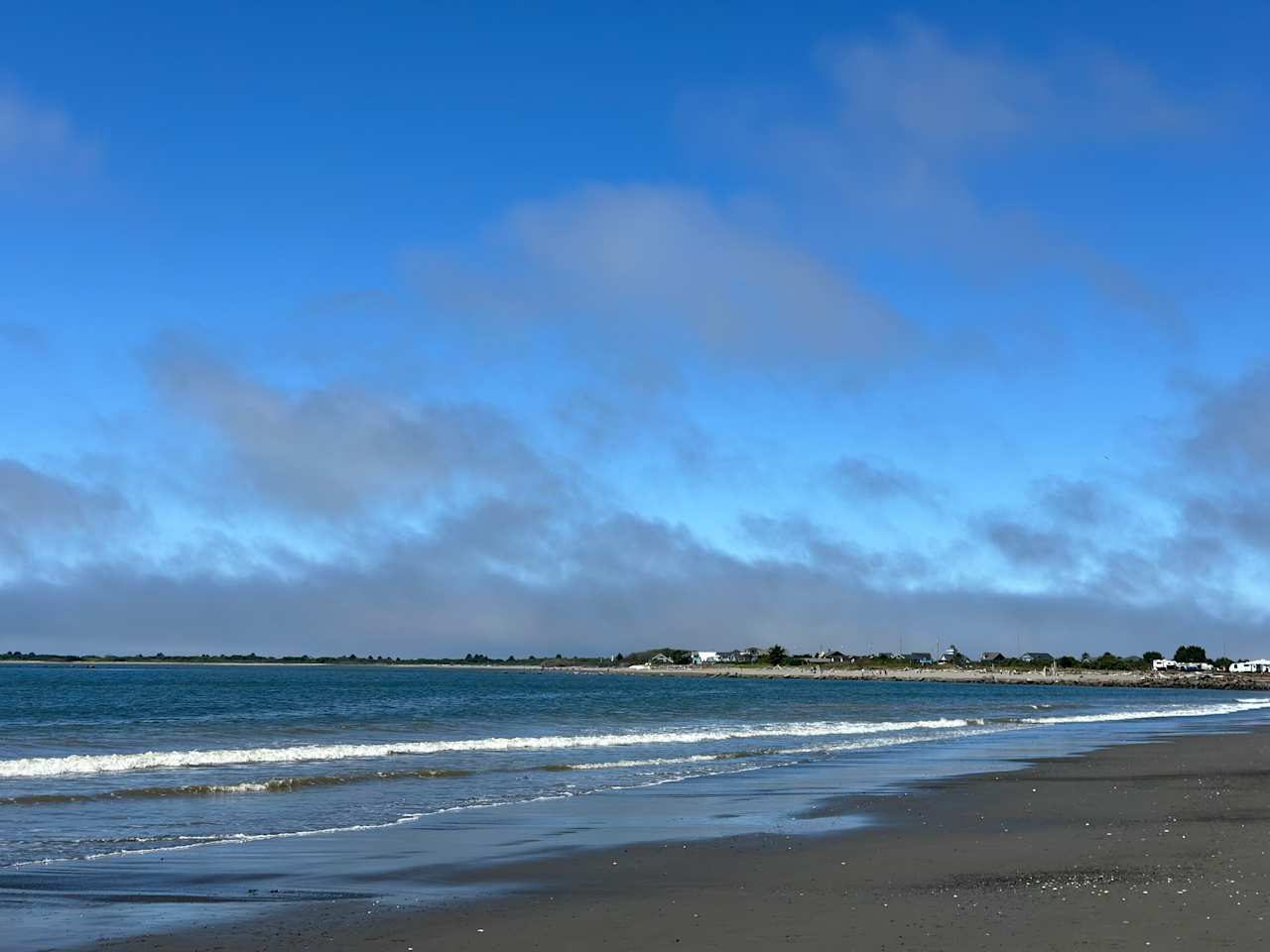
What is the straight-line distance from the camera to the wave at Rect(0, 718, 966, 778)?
102 ft

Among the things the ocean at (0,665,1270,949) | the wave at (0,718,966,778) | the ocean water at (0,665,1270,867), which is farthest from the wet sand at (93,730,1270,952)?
the wave at (0,718,966,778)

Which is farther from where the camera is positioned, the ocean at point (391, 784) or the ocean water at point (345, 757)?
the ocean water at point (345, 757)

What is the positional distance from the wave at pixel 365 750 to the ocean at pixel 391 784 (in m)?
0.15

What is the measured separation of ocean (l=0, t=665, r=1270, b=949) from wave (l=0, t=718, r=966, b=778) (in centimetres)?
15

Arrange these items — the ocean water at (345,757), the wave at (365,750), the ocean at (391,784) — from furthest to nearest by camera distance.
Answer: the wave at (365,750), the ocean water at (345,757), the ocean at (391,784)

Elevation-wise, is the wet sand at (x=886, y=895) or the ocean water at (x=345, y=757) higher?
the wet sand at (x=886, y=895)

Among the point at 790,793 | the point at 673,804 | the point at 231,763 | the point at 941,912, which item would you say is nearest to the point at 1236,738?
the point at 790,793

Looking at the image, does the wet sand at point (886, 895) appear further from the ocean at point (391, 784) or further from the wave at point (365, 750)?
the wave at point (365, 750)

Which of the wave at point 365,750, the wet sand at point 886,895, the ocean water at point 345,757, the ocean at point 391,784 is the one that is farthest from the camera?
the wave at point 365,750

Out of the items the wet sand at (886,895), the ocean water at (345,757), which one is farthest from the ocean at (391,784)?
the wet sand at (886,895)

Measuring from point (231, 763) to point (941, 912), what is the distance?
25.2 metres

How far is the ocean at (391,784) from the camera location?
53.3 ft

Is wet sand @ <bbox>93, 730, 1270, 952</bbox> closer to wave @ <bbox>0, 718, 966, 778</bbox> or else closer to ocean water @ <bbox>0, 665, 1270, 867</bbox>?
ocean water @ <bbox>0, 665, 1270, 867</bbox>

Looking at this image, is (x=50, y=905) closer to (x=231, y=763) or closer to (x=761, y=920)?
(x=761, y=920)
